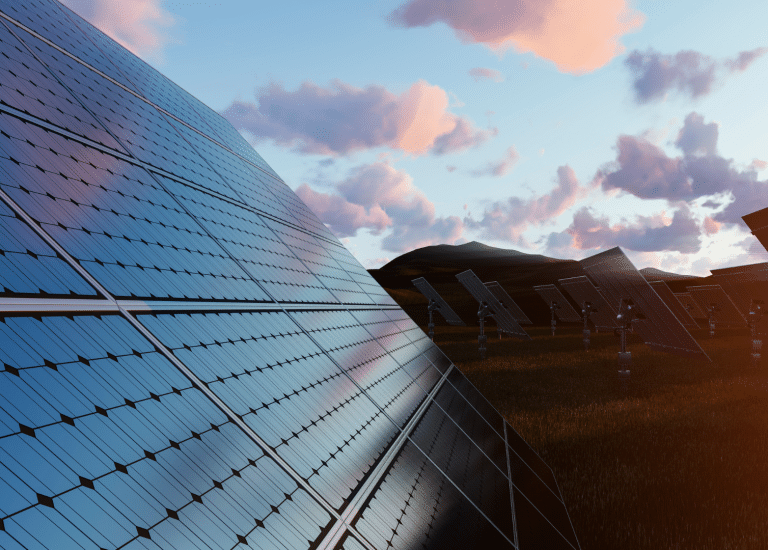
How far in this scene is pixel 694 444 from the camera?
35.6ft

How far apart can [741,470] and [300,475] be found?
10.1 m

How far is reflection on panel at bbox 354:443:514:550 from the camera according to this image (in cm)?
319

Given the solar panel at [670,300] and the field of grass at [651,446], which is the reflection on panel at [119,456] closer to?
the field of grass at [651,446]

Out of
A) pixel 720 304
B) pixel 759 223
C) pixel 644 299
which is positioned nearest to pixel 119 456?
pixel 644 299

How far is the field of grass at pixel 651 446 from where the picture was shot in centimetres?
732

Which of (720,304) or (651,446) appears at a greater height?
(720,304)

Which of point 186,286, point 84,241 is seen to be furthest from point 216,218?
point 84,241

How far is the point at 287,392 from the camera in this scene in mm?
3744

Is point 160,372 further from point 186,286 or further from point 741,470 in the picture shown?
point 741,470

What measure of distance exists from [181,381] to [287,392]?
3.40 ft

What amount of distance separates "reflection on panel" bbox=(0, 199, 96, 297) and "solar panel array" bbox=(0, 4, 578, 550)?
12 mm

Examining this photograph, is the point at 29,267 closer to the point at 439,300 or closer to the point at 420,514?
the point at 420,514

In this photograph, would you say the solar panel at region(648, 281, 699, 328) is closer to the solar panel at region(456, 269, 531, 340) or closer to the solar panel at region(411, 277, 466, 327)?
the solar panel at region(456, 269, 531, 340)

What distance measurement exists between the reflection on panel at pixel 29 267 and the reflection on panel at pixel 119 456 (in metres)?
0.27
